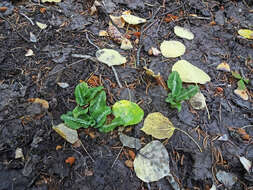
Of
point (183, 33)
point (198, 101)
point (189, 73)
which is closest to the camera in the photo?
point (198, 101)

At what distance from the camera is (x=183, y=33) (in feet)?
8.05

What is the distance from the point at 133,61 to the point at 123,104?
0.55 metres

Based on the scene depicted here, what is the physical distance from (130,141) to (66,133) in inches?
18.1

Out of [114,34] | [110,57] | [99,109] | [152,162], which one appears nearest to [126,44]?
[114,34]

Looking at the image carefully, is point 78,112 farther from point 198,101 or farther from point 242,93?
point 242,93

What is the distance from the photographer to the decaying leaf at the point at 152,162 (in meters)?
1.50

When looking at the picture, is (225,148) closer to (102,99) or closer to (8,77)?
(102,99)

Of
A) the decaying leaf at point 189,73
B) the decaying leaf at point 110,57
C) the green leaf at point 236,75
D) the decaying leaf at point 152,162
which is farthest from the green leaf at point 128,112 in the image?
the green leaf at point 236,75

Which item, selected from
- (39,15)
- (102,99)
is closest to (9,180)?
Result: (102,99)

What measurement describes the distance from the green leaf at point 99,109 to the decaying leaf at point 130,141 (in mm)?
180

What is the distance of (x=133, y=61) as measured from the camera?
2.15 metres

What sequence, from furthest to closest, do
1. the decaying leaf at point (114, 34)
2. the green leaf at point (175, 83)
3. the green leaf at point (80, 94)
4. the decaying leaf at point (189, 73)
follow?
the decaying leaf at point (114, 34) < the decaying leaf at point (189, 73) < the green leaf at point (175, 83) < the green leaf at point (80, 94)

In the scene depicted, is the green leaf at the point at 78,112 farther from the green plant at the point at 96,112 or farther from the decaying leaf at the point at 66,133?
the decaying leaf at the point at 66,133

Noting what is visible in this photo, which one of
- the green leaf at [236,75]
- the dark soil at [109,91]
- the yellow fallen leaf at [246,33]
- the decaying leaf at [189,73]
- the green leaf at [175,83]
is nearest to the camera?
the dark soil at [109,91]
